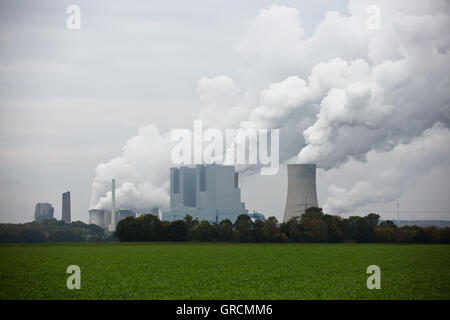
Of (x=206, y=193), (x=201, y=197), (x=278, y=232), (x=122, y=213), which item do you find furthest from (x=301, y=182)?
(x=122, y=213)

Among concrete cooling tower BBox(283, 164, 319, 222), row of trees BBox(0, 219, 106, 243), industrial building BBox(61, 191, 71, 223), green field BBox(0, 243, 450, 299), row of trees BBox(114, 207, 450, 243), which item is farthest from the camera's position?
industrial building BBox(61, 191, 71, 223)

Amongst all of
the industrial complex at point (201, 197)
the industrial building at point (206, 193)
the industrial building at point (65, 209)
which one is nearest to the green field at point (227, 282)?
the industrial complex at point (201, 197)

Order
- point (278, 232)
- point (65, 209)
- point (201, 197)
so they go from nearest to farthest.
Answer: point (278, 232) < point (201, 197) < point (65, 209)

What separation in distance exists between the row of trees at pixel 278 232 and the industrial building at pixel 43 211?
302 feet

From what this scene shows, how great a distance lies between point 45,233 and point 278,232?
134ft

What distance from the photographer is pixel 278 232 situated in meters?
72.9

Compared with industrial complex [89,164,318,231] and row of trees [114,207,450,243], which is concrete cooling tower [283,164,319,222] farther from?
industrial complex [89,164,318,231]

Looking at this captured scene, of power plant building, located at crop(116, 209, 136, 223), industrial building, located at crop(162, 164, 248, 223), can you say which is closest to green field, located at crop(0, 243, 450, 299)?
industrial building, located at crop(162, 164, 248, 223)

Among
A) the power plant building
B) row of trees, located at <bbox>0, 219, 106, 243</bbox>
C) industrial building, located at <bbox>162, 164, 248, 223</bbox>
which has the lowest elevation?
row of trees, located at <bbox>0, 219, 106, 243</bbox>

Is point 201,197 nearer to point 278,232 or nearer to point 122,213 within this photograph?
point 122,213

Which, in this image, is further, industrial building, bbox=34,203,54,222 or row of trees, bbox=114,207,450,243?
industrial building, bbox=34,203,54,222

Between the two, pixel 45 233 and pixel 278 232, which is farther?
pixel 45 233

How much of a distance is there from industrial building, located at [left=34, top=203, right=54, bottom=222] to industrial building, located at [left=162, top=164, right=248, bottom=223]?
4696 centimetres

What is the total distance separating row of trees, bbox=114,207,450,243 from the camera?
73.7 m
